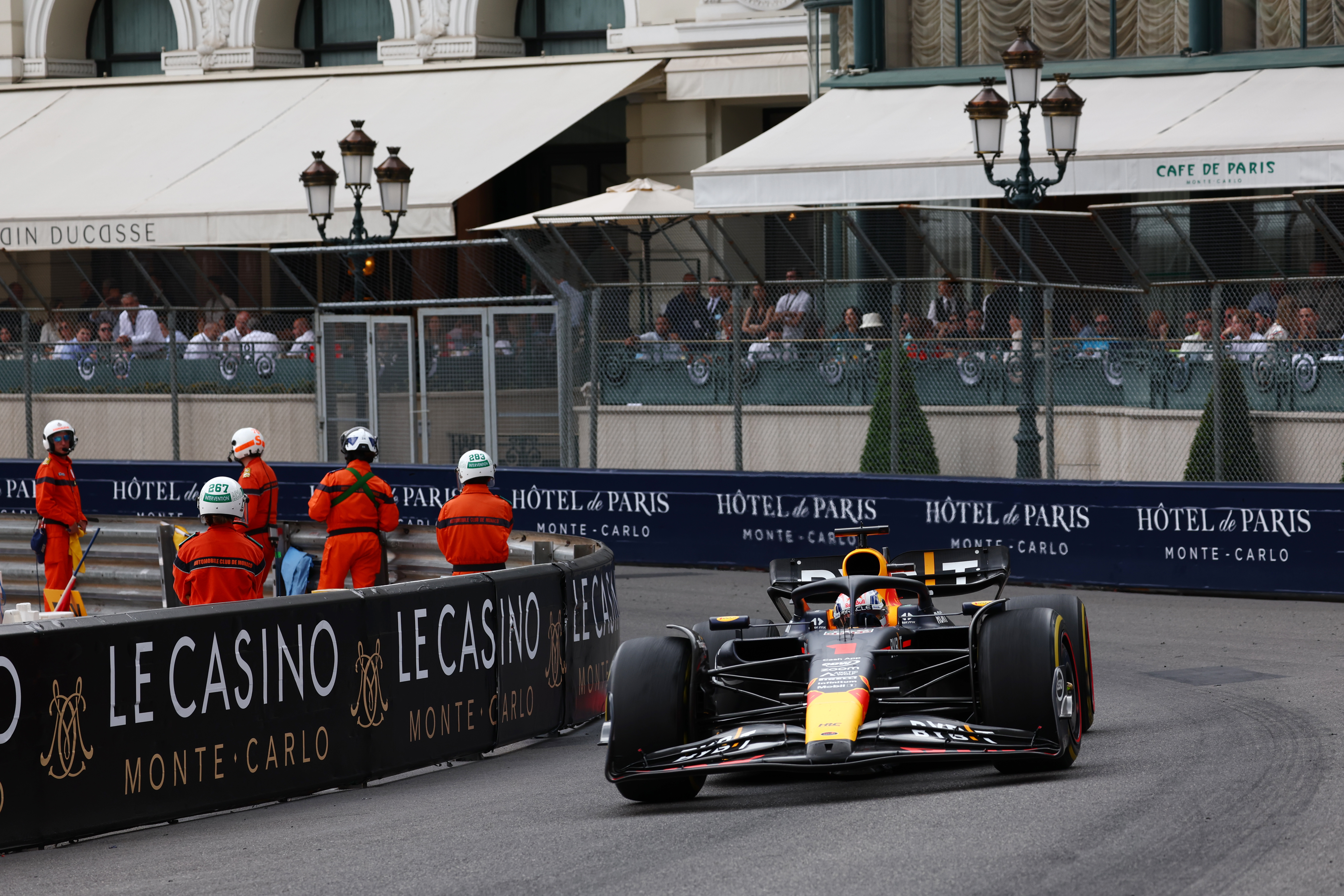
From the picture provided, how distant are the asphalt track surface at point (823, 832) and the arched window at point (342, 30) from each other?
2231cm

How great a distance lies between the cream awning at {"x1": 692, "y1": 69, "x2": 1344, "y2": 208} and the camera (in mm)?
19125

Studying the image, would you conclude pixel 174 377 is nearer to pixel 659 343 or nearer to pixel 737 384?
pixel 659 343

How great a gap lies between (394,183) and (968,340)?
769cm

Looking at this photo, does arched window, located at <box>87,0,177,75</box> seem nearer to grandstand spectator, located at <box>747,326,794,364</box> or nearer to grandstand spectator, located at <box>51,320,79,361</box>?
grandstand spectator, located at <box>51,320,79,361</box>

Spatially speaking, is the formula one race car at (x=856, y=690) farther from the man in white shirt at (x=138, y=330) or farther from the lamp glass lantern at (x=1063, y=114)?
the man in white shirt at (x=138, y=330)

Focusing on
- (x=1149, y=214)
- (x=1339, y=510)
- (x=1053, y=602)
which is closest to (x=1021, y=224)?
(x=1149, y=214)

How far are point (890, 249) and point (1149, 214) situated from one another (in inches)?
110

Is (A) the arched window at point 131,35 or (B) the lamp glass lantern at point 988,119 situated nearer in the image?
(B) the lamp glass lantern at point 988,119

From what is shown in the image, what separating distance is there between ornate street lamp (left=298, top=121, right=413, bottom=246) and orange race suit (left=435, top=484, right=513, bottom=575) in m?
9.99

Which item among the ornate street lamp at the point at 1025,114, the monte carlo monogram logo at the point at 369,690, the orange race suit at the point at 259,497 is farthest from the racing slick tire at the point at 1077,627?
the ornate street lamp at the point at 1025,114

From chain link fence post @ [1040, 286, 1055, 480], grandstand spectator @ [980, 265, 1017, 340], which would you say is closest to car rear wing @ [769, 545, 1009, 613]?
chain link fence post @ [1040, 286, 1055, 480]

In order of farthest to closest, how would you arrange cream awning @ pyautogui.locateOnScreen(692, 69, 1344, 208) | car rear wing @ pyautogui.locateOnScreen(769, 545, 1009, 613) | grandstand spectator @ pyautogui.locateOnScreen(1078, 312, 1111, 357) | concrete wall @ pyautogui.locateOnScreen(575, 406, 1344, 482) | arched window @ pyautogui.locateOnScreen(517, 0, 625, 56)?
1. arched window @ pyautogui.locateOnScreen(517, 0, 625, 56)
2. cream awning @ pyautogui.locateOnScreen(692, 69, 1344, 208)
3. grandstand spectator @ pyautogui.locateOnScreen(1078, 312, 1111, 357)
4. concrete wall @ pyautogui.locateOnScreen(575, 406, 1344, 482)
5. car rear wing @ pyautogui.locateOnScreen(769, 545, 1009, 613)

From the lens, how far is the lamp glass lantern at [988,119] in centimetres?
1641

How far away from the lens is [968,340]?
15992 mm
